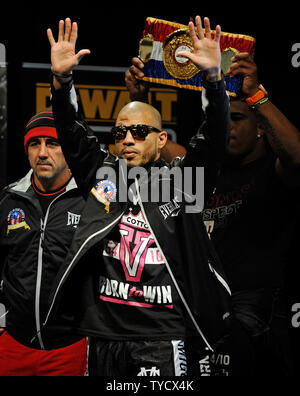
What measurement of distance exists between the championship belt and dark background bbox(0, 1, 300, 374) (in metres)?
0.86

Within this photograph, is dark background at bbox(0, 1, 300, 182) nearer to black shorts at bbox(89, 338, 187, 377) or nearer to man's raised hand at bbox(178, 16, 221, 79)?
man's raised hand at bbox(178, 16, 221, 79)

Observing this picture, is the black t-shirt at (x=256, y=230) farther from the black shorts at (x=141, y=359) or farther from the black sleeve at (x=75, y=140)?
the black sleeve at (x=75, y=140)

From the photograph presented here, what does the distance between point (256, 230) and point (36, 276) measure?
1.16 metres

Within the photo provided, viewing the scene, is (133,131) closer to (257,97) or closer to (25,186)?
(257,97)

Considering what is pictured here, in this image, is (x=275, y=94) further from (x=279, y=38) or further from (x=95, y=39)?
(x=95, y=39)

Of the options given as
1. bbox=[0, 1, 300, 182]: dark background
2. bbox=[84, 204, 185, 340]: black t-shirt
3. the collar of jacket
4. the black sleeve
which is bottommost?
bbox=[84, 204, 185, 340]: black t-shirt

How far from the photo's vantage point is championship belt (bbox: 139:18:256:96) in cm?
288

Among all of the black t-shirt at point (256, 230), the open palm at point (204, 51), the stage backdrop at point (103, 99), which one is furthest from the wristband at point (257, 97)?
the stage backdrop at point (103, 99)

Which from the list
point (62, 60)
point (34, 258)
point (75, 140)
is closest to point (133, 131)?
point (75, 140)

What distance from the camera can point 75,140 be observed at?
2.51 metres

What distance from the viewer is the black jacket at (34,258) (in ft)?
9.41

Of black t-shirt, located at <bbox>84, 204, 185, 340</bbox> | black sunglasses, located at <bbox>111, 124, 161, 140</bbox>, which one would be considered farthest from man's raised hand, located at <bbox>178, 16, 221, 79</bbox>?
black t-shirt, located at <bbox>84, 204, 185, 340</bbox>

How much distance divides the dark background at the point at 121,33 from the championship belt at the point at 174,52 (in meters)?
0.86

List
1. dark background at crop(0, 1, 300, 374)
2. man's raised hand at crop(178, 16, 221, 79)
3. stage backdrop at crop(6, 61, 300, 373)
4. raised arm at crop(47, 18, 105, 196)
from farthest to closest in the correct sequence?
stage backdrop at crop(6, 61, 300, 373)
dark background at crop(0, 1, 300, 374)
raised arm at crop(47, 18, 105, 196)
man's raised hand at crop(178, 16, 221, 79)
